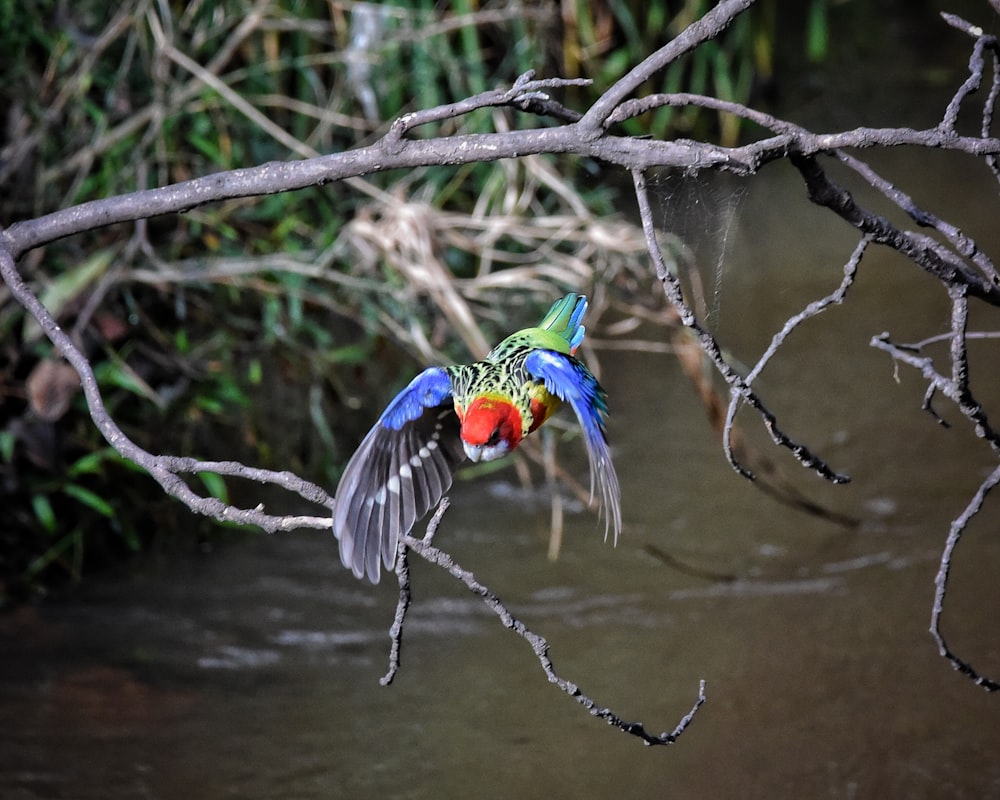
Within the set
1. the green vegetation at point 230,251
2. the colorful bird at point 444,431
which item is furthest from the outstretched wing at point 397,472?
the green vegetation at point 230,251

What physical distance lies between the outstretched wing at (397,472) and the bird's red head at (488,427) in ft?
0.32

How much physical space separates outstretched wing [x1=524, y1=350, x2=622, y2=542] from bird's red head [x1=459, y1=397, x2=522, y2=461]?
67mm

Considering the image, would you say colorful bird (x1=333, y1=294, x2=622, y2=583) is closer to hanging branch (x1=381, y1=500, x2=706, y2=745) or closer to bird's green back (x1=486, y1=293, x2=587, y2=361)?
bird's green back (x1=486, y1=293, x2=587, y2=361)

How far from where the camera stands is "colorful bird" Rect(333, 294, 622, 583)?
1.49m

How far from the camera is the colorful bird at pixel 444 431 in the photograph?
149cm

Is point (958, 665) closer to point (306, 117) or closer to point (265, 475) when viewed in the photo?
point (265, 475)

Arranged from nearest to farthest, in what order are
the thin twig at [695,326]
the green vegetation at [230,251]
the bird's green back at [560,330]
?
the thin twig at [695,326]
the bird's green back at [560,330]
the green vegetation at [230,251]

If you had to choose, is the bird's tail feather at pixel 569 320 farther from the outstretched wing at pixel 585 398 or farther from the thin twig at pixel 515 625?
the thin twig at pixel 515 625

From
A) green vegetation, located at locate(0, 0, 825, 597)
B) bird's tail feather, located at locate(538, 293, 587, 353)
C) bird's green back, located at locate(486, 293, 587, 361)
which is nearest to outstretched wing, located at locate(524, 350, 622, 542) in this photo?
bird's green back, located at locate(486, 293, 587, 361)

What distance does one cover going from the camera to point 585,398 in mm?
1468

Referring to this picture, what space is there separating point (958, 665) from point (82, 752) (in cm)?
181

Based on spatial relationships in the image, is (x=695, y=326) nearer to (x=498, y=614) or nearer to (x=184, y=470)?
(x=498, y=614)


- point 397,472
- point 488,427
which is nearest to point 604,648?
point 397,472

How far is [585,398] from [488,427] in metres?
0.13
